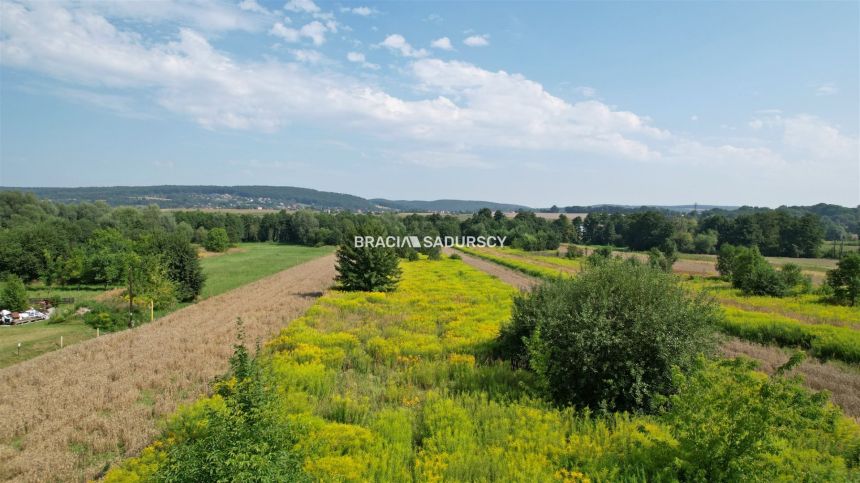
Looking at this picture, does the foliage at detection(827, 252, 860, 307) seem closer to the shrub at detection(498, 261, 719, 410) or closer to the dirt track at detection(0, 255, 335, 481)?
the shrub at detection(498, 261, 719, 410)

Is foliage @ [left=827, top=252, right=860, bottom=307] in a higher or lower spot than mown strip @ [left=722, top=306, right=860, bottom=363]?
higher

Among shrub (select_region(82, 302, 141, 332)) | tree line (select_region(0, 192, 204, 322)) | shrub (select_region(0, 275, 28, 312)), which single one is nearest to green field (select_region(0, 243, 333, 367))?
shrub (select_region(82, 302, 141, 332))

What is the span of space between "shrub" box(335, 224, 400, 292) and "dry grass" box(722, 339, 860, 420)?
2024 cm

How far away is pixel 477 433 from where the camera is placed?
7.73 metres

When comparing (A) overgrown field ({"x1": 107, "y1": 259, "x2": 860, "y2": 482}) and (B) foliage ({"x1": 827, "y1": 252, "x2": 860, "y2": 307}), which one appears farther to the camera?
(B) foliage ({"x1": 827, "y1": 252, "x2": 860, "y2": 307})

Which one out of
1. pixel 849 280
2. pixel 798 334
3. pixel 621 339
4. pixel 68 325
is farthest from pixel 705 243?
pixel 68 325

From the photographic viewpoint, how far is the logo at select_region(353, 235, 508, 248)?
3002 centimetres

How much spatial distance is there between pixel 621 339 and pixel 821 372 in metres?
9.79

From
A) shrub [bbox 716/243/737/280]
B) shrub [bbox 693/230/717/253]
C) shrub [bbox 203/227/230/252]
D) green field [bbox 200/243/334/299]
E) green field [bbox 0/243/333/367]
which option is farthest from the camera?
shrub [bbox 693/230/717/253]

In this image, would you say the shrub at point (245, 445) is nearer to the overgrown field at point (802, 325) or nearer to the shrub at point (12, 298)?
the overgrown field at point (802, 325)

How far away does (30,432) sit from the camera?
30.1ft

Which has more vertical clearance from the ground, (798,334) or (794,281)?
(794,281)

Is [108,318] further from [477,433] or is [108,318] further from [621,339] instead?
[621,339]

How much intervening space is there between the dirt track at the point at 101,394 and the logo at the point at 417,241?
990cm
